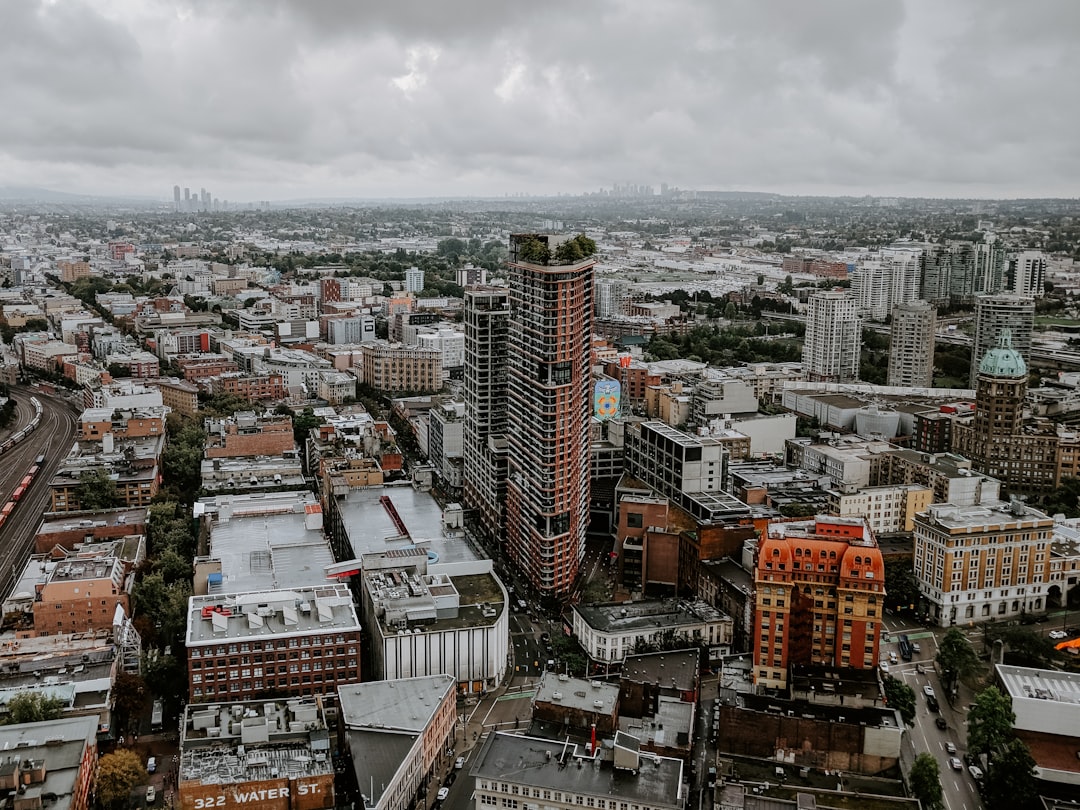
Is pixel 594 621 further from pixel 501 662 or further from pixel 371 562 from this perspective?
pixel 371 562

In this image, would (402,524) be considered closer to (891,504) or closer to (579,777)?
(579,777)

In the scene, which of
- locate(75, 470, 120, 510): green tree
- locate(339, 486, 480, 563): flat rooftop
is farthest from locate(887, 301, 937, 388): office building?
locate(75, 470, 120, 510): green tree

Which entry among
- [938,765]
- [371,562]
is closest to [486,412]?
[371,562]

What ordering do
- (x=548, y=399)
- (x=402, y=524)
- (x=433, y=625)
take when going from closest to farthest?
(x=433, y=625) → (x=548, y=399) → (x=402, y=524)

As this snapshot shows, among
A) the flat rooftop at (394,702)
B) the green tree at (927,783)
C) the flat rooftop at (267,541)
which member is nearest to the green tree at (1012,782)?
the green tree at (927,783)

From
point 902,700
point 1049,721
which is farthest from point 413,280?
point 1049,721

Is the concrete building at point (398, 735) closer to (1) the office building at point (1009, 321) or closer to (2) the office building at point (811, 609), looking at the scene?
(2) the office building at point (811, 609)

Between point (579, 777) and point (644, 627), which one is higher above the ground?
point (579, 777)
